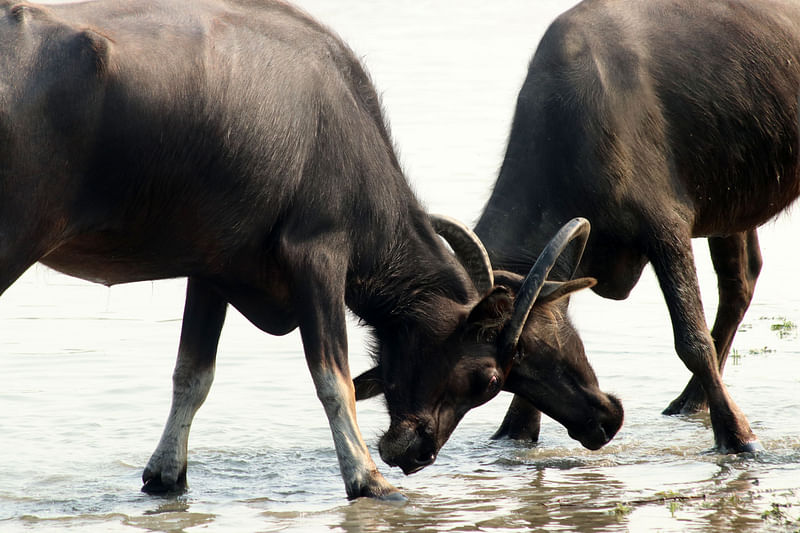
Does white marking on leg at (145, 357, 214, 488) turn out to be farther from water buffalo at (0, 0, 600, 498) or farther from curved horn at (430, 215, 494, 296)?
curved horn at (430, 215, 494, 296)

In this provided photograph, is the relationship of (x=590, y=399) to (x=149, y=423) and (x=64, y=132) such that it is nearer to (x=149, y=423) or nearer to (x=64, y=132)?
(x=149, y=423)

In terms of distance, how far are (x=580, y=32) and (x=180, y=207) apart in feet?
9.51

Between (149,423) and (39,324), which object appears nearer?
(149,423)

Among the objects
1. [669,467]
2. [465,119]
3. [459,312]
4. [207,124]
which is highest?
[207,124]

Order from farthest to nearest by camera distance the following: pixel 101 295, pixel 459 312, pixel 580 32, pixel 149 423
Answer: pixel 101 295, pixel 149 423, pixel 580 32, pixel 459 312

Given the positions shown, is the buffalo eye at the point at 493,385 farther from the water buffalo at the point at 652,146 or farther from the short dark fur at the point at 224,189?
the water buffalo at the point at 652,146

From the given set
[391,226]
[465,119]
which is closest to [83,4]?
[391,226]

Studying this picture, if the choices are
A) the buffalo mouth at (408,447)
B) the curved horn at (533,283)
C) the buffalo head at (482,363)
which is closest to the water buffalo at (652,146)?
the buffalo head at (482,363)

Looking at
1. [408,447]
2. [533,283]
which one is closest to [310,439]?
[408,447]

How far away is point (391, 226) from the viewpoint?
7223 millimetres

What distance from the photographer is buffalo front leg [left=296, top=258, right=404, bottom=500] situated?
6895 millimetres

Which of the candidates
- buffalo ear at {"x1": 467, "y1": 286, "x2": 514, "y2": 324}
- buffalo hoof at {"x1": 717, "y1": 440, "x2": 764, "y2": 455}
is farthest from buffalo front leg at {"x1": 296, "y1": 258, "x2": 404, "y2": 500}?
buffalo hoof at {"x1": 717, "y1": 440, "x2": 764, "y2": 455}

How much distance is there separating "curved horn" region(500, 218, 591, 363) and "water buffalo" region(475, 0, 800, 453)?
19.7 inches

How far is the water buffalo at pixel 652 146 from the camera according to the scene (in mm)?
7898
